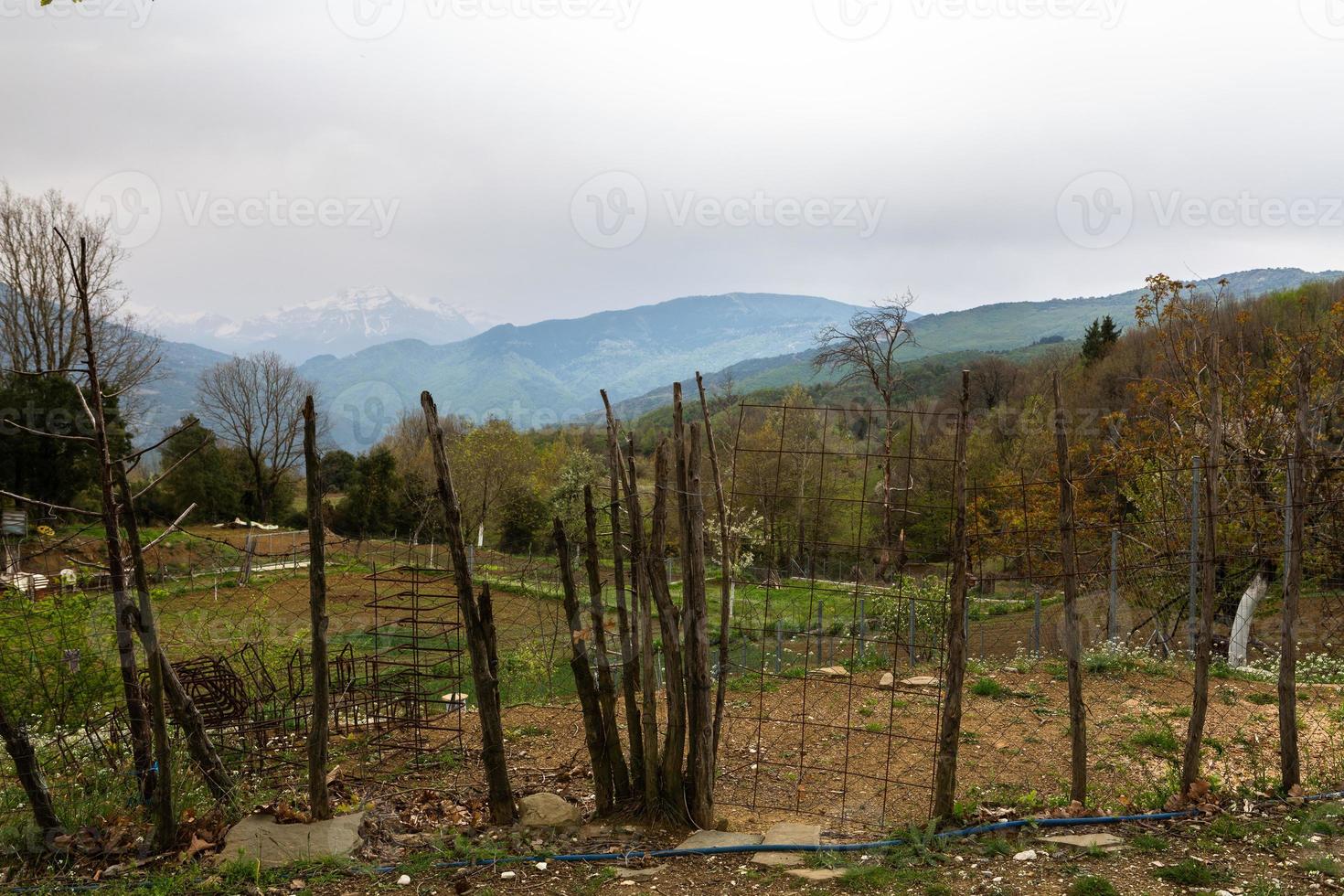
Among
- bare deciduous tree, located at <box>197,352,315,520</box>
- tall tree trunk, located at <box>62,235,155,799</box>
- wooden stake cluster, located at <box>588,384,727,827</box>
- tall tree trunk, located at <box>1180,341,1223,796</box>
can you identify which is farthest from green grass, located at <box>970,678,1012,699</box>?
bare deciduous tree, located at <box>197,352,315,520</box>

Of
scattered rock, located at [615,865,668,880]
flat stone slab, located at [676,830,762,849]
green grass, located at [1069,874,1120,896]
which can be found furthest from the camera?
flat stone slab, located at [676,830,762,849]

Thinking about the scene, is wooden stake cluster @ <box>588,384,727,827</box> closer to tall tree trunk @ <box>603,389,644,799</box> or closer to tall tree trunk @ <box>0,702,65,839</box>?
tall tree trunk @ <box>603,389,644,799</box>

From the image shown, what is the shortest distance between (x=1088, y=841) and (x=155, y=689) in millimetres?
5390

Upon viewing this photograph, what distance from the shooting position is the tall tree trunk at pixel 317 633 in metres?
5.22

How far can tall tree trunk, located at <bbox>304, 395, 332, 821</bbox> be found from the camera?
17.1 ft

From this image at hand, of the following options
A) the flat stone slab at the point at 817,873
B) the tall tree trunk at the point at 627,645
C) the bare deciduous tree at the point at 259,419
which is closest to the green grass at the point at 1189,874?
the flat stone slab at the point at 817,873

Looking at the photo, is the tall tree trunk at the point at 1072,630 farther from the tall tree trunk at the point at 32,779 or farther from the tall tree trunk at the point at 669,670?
the tall tree trunk at the point at 32,779

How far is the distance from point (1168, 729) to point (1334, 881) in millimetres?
2756

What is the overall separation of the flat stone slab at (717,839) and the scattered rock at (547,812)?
0.76 m

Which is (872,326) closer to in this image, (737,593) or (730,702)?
(737,593)

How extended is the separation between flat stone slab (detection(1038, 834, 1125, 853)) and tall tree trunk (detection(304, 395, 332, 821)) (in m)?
4.29

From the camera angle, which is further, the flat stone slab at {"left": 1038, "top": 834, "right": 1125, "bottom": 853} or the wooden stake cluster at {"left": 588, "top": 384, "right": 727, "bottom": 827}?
the wooden stake cluster at {"left": 588, "top": 384, "right": 727, "bottom": 827}

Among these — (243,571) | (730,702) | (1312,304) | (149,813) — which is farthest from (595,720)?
(1312,304)

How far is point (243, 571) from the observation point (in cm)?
2609
